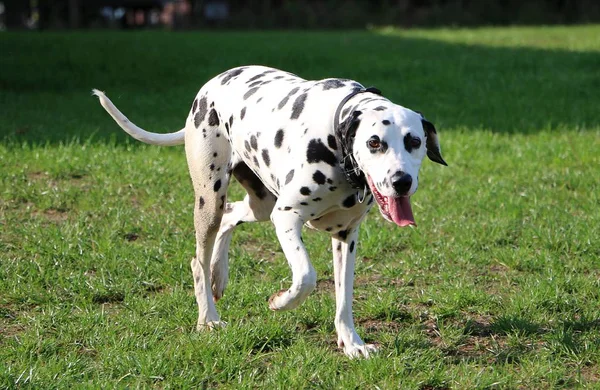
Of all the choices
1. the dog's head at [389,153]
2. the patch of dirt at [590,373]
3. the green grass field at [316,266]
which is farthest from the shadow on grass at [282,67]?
the patch of dirt at [590,373]

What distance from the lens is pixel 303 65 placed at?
15547 millimetres

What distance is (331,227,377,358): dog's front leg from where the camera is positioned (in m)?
4.59

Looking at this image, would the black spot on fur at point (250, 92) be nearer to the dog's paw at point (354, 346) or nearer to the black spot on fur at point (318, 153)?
the black spot on fur at point (318, 153)

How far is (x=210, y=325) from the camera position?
4.88 meters

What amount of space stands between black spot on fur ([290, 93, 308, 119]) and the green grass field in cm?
115

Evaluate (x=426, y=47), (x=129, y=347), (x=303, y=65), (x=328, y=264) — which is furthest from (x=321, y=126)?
(x=426, y=47)

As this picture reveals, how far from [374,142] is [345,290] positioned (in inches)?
37.6

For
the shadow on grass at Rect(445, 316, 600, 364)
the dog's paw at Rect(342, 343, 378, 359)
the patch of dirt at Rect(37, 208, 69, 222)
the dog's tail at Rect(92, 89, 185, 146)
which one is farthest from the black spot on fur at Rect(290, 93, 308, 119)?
the patch of dirt at Rect(37, 208, 69, 222)

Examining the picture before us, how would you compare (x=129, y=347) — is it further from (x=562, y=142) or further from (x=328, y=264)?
(x=562, y=142)

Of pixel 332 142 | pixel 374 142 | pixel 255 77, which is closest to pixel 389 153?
pixel 374 142

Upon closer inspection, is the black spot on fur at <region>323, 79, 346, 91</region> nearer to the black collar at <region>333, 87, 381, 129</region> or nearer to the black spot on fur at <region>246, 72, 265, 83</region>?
the black collar at <region>333, 87, 381, 129</region>

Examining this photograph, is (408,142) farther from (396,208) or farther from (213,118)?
(213,118)

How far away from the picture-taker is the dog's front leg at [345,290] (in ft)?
15.1

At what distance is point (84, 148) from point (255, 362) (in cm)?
467
